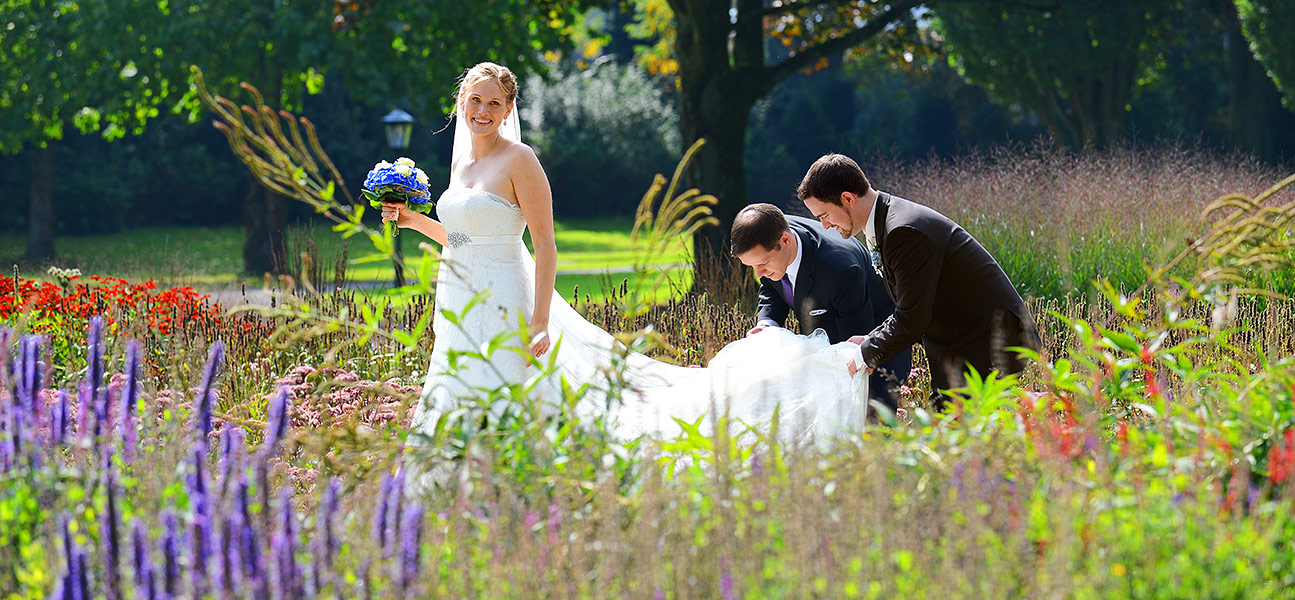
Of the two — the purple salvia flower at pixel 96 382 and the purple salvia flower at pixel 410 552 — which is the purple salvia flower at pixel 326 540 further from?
the purple salvia flower at pixel 96 382

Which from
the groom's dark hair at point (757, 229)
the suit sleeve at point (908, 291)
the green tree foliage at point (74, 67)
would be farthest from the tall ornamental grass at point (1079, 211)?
the green tree foliage at point (74, 67)

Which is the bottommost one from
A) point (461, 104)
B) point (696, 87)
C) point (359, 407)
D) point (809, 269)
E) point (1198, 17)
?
point (359, 407)

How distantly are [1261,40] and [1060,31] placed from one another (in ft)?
11.4

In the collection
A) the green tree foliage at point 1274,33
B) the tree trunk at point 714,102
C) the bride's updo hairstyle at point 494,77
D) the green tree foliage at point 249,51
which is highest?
the green tree foliage at point 1274,33

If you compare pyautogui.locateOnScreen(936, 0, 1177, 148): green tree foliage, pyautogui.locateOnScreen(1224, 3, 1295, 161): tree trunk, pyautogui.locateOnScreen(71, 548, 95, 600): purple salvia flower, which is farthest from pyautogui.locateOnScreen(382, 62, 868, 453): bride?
pyautogui.locateOnScreen(1224, 3, 1295, 161): tree trunk

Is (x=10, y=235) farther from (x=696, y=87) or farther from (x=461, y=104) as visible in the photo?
(x=461, y=104)

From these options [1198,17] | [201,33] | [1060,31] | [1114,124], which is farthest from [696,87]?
[1198,17]

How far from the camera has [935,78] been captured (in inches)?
1356

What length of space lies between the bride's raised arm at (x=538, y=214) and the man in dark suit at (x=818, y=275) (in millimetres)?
656

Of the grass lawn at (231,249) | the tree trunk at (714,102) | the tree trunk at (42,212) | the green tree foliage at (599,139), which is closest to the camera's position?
the tree trunk at (714,102)

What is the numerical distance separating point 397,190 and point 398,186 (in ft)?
0.05

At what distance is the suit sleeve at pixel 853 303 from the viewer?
13.6 ft

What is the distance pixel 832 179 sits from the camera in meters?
3.62

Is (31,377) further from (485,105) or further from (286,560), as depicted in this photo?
(485,105)
